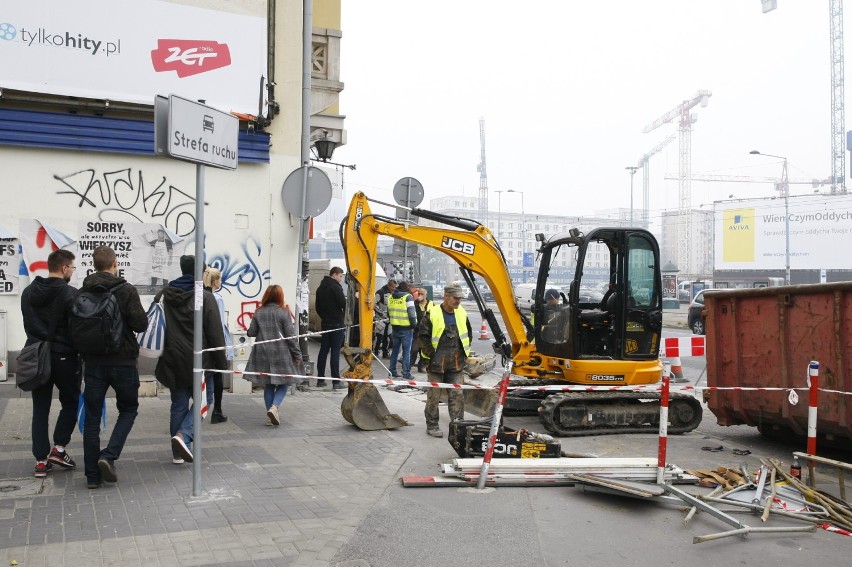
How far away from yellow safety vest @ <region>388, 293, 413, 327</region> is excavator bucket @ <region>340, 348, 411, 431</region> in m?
5.63

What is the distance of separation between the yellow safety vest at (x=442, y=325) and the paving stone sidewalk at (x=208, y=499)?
1283mm

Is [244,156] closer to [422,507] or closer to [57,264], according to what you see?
[57,264]

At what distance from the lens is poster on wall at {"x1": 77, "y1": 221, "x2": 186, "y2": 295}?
1123 cm

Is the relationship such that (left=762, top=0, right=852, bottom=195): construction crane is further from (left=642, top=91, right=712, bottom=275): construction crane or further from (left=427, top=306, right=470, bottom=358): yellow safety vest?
(left=427, top=306, right=470, bottom=358): yellow safety vest

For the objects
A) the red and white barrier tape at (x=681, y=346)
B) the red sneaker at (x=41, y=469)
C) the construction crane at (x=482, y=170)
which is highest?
the construction crane at (x=482, y=170)

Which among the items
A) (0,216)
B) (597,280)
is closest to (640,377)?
(597,280)

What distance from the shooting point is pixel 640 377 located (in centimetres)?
1083

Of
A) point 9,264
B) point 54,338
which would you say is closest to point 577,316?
point 54,338

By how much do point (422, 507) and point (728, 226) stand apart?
67.0 metres

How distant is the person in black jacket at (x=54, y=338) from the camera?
6.82 metres

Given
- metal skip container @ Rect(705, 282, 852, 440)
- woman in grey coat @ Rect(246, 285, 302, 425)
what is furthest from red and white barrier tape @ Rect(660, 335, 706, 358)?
woman in grey coat @ Rect(246, 285, 302, 425)

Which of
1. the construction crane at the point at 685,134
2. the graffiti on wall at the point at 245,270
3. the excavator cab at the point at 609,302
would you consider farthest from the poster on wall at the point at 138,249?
the construction crane at the point at 685,134

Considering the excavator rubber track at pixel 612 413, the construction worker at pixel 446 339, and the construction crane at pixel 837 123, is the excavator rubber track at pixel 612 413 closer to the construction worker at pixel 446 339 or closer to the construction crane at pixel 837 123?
the construction worker at pixel 446 339

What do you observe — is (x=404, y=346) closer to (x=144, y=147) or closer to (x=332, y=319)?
(x=332, y=319)
